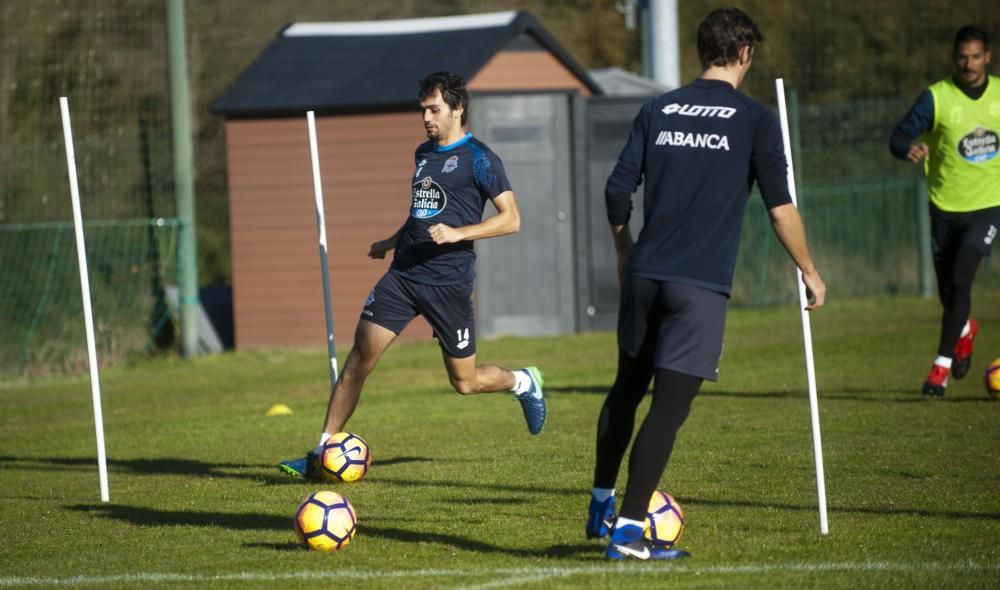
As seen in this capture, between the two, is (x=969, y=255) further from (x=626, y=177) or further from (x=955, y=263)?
(x=626, y=177)

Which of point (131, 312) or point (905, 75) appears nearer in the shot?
point (131, 312)

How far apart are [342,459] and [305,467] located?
10.9 inches

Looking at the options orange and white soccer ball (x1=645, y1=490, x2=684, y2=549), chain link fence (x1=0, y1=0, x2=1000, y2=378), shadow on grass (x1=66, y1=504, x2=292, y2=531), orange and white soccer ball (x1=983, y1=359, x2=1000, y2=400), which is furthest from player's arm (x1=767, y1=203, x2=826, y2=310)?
chain link fence (x1=0, y1=0, x2=1000, y2=378)

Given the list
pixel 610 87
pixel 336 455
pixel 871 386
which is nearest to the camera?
pixel 336 455

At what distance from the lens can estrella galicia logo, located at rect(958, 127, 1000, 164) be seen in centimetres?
1102

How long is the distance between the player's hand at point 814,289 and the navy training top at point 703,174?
32 centimetres

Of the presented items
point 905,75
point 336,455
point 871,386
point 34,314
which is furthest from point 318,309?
point 905,75

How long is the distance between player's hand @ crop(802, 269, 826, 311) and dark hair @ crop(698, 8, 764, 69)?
92 centimetres

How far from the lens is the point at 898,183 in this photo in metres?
22.9

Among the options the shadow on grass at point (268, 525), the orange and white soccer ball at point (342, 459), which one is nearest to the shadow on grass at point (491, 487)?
the orange and white soccer ball at point (342, 459)

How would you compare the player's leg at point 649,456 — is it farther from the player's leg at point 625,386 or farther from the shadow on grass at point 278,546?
the shadow on grass at point 278,546

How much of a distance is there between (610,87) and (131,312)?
792 centimetres

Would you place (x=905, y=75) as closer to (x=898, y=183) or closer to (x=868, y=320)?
(x=898, y=183)

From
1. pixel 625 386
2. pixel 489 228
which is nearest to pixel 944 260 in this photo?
pixel 489 228
